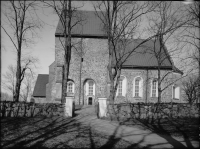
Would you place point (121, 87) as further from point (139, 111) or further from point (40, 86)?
point (40, 86)

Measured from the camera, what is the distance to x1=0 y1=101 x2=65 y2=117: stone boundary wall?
12119 mm

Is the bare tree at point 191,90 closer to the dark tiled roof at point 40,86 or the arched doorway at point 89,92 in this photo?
the arched doorway at point 89,92

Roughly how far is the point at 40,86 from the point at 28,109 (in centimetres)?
2049

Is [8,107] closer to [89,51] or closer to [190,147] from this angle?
[190,147]

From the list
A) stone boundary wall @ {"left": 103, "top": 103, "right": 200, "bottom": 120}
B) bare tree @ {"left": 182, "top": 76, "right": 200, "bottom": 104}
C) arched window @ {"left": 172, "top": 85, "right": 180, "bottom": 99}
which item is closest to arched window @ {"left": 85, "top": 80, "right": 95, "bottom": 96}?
stone boundary wall @ {"left": 103, "top": 103, "right": 200, "bottom": 120}

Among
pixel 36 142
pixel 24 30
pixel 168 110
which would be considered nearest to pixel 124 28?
pixel 168 110

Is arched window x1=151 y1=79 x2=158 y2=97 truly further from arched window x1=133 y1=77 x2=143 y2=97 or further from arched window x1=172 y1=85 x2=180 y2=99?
arched window x1=172 y1=85 x2=180 y2=99

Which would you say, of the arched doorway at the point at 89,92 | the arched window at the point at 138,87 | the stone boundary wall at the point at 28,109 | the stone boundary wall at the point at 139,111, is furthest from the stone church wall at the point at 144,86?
the stone boundary wall at the point at 28,109

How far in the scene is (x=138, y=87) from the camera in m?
24.9

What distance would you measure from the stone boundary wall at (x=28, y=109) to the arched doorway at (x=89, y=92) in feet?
35.2

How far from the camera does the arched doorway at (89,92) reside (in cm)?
2367

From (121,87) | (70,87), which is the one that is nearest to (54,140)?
(70,87)

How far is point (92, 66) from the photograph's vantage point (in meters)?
23.7

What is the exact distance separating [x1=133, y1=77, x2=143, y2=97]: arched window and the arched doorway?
17.1 feet
